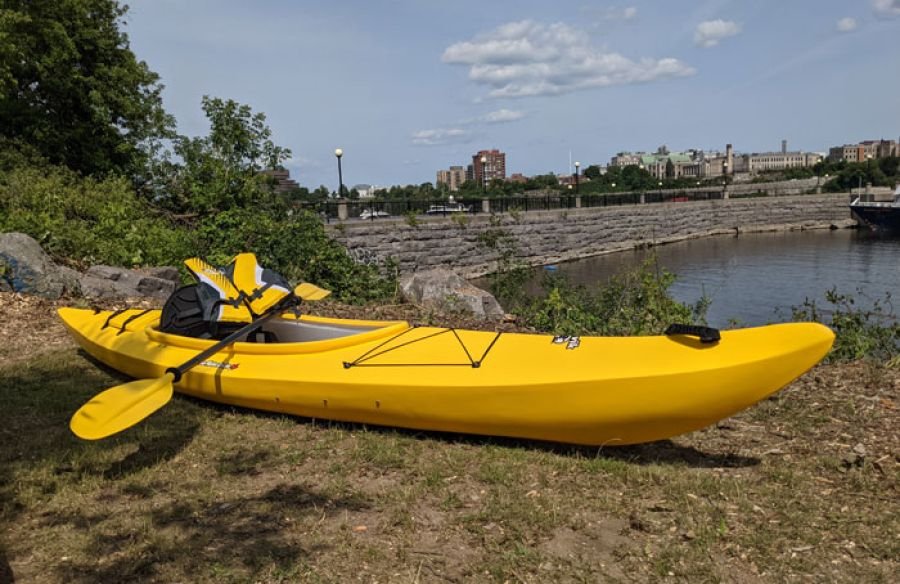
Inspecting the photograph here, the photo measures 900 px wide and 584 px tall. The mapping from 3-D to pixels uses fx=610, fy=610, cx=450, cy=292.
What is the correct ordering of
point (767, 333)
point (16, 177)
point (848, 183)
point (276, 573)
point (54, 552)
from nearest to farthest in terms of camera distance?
point (276, 573) → point (54, 552) → point (767, 333) → point (16, 177) → point (848, 183)

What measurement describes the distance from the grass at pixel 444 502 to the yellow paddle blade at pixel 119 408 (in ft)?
0.93

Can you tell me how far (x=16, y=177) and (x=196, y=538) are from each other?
1197 centimetres

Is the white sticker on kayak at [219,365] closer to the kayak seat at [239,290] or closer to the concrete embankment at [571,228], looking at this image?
the kayak seat at [239,290]

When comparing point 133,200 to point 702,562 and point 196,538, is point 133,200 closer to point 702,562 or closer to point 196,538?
point 196,538

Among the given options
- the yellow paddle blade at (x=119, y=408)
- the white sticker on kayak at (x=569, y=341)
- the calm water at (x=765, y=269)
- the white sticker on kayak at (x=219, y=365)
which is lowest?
the calm water at (x=765, y=269)

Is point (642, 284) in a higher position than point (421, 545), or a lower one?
higher

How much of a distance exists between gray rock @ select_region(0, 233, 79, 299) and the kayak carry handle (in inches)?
311

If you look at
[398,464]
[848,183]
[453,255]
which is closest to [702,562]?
[398,464]

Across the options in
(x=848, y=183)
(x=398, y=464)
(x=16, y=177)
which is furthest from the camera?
(x=848, y=183)

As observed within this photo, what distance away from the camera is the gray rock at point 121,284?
8336mm

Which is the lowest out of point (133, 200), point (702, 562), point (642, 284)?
point (702, 562)

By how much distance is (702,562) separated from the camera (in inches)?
106

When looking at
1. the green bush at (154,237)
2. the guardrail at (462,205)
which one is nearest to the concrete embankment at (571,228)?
the guardrail at (462,205)

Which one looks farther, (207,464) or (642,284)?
(642,284)
